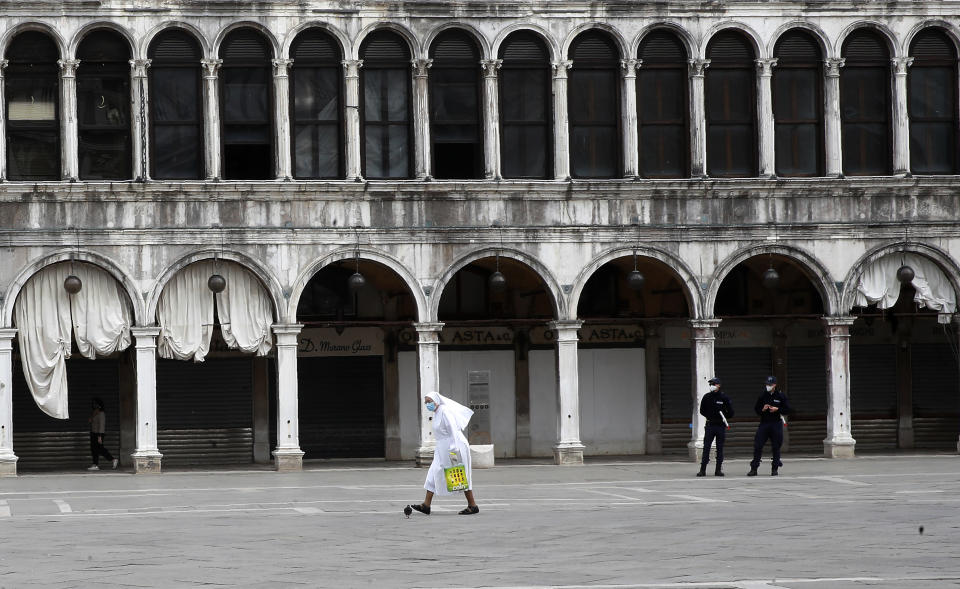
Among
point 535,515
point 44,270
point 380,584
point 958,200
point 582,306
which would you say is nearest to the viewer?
point 380,584

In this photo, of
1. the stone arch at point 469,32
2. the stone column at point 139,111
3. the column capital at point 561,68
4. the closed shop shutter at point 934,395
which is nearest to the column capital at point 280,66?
the stone column at point 139,111

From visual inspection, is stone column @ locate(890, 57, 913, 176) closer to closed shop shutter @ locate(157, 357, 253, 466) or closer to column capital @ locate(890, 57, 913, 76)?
column capital @ locate(890, 57, 913, 76)

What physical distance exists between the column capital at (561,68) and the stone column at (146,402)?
9.06 metres

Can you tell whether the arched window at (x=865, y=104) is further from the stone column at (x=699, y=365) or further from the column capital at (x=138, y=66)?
the column capital at (x=138, y=66)

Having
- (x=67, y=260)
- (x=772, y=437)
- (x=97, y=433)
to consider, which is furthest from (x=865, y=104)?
(x=97, y=433)

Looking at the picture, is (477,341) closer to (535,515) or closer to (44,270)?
(44,270)

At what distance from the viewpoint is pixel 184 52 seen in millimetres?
28828

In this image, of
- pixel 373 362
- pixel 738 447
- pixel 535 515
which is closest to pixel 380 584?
pixel 535 515

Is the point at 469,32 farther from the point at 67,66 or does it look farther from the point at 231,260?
the point at 67,66

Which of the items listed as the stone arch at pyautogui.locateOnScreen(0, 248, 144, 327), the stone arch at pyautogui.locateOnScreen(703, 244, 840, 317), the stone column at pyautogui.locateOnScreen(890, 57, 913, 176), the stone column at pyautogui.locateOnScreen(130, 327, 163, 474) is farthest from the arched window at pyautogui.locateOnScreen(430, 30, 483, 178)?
the stone column at pyautogui.locateOnScreen(890, 57, 913, 176)

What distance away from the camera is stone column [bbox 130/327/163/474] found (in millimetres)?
28469

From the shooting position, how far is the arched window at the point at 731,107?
99.4 ft

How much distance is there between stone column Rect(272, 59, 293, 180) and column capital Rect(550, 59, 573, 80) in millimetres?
5099

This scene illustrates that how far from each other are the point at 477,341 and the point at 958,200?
1026 cm
